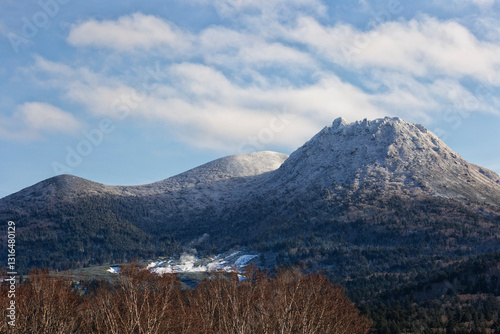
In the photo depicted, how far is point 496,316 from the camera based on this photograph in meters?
105

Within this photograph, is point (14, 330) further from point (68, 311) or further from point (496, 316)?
point (496, 316)

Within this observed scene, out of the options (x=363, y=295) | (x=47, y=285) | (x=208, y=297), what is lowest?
(x=363, y=295)

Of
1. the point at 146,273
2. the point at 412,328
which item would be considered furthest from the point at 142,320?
the point at 412,328

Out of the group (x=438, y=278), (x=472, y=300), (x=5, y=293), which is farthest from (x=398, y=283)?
(x=5, y=293)

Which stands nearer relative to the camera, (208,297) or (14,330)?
(14,330)

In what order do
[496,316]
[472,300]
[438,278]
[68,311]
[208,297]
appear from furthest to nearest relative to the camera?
[438,278] < [472,300] < [496,316] < [208,297] < [68,311]

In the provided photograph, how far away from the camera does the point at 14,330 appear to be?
5897 cm

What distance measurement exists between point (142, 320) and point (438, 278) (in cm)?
13146

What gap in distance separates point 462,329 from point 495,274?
6303 cm

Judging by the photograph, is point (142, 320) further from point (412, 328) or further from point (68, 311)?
point (412, 328)

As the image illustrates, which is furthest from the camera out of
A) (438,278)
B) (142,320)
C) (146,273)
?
(438,278)

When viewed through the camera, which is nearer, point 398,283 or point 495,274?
point 495,274

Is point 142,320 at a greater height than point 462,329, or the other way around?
point 142,320

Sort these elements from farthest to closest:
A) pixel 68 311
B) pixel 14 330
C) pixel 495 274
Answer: pixel 495 274 → pixel 68 311 → pixel 14 330
